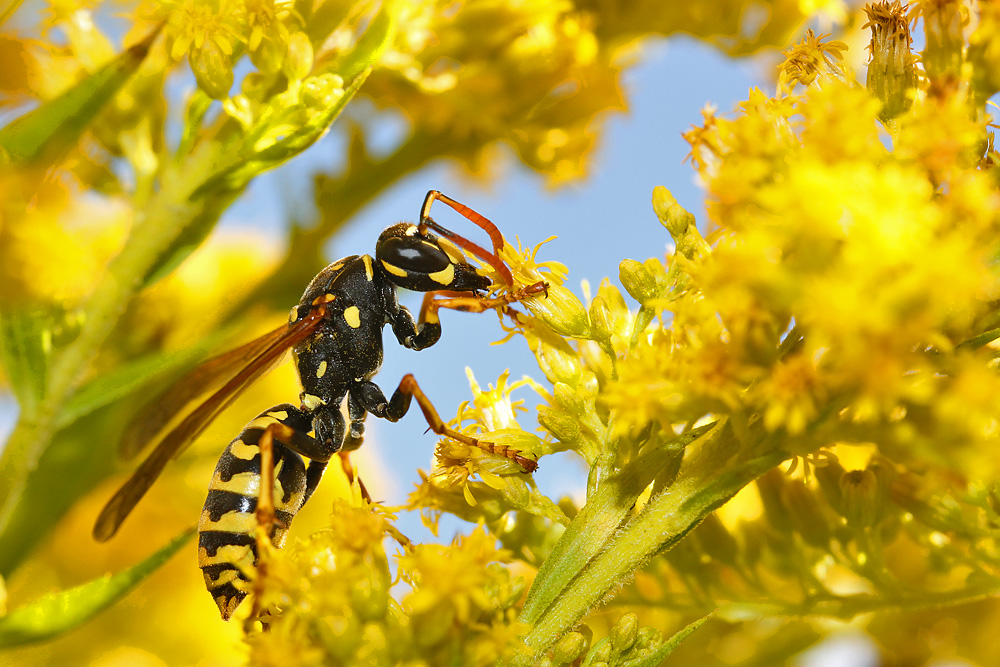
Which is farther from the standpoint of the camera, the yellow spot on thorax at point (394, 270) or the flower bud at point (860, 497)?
the yellow spot on thorax at point (394, 270)

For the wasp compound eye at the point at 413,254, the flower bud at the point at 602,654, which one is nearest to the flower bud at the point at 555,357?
the flower bud at the point at 602,654

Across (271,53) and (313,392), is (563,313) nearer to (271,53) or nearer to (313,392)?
(271,53)

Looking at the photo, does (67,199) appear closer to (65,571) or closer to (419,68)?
(419,68)

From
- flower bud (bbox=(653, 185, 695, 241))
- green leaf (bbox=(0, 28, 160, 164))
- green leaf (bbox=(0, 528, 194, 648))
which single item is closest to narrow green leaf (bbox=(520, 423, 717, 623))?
flower bud (bbox=(653, 185, 695, 241))

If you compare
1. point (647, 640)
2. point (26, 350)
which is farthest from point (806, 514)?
point (26, 350)

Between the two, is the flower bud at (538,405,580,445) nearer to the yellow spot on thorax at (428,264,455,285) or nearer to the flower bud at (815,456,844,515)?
the flower bud at (815,456,844,515)

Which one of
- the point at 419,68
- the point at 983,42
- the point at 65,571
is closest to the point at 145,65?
the point at 419,68

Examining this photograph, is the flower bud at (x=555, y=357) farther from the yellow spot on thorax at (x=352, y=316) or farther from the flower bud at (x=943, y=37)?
the yellow spot on thorax at (x=352, y=316)
